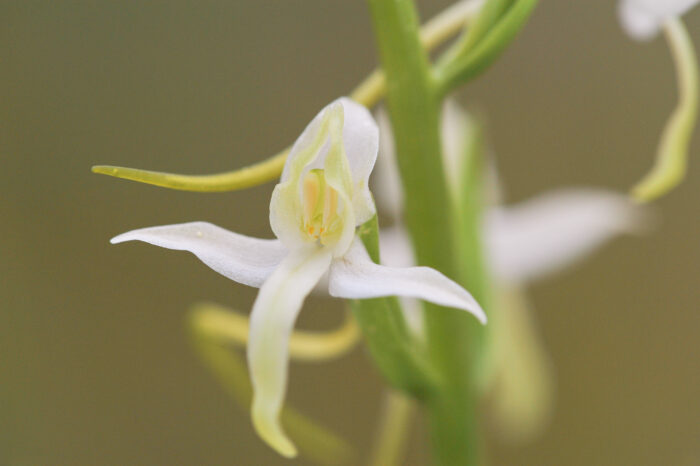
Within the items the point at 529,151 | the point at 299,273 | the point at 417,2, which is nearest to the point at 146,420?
the point at 529,151

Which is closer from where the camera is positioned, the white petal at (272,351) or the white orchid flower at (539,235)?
the white petal at (272,351)

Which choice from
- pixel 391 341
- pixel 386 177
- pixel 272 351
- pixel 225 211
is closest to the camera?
pixel 272 351

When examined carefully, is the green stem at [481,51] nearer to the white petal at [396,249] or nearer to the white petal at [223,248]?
the white petal at [223,248]

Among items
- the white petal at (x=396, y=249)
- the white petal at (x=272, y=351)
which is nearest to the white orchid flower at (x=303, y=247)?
the white petal at (x=272, y=351)

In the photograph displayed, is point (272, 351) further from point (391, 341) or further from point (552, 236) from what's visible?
point (552, 236)

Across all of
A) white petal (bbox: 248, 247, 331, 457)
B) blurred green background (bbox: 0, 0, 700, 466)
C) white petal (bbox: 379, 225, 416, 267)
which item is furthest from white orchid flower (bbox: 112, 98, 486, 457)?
blurred green background (bbox: 0, 0, 700, 466)

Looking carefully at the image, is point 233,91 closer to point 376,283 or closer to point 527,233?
point 527,233

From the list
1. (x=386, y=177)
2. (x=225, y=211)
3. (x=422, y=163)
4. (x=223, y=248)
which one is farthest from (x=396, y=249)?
(x=225, y=211)
